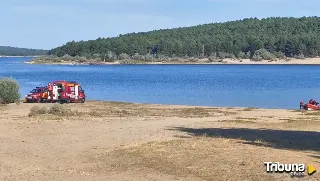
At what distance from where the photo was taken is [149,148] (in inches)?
721

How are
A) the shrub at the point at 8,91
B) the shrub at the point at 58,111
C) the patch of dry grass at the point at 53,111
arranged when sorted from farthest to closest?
the shrub at the point at 8,91
the shrub at the point at 58,111
the patch of dry grass at the point at 53,111

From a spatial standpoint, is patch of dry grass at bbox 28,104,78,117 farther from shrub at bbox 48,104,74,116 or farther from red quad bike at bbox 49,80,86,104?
red quad bike at bbox 49,80,86,104

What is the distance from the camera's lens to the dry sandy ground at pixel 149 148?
47.6ft

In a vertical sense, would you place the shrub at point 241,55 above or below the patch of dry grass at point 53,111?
below

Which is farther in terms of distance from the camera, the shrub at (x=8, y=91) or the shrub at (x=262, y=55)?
the shrub at (x=262, y=55)

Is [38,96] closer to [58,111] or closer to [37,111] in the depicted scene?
[58,111]

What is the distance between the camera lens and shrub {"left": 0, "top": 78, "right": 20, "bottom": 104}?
40.9 metres

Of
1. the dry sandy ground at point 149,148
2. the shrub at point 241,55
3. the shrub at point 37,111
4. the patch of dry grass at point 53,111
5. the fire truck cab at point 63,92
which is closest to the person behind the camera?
the dry sandy ground at point 149,148

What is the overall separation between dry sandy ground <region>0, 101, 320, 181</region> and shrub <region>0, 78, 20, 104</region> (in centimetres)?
1285

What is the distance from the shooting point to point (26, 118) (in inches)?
1131

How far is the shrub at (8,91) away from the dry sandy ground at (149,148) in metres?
12.9

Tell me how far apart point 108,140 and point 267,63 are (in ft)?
527

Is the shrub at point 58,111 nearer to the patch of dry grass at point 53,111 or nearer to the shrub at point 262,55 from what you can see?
the patch of dry grass at point 53,111

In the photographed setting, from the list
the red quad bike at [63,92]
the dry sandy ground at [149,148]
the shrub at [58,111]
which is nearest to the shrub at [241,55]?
the red quad bike at [63,92]
